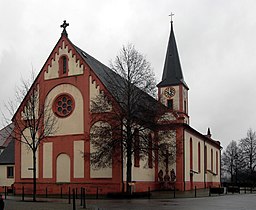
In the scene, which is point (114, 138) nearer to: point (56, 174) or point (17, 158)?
point (56, 174)

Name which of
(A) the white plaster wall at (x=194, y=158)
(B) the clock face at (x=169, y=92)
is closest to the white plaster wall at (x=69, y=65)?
(A) the white plaster wall at (x=194, y=158)

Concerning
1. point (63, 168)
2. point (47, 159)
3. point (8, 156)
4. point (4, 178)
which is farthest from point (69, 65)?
point (4, 178)

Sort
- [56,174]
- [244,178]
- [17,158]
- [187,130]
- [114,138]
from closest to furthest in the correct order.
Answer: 1. [114,138]
2. [56,174]
3. [17,158]
4. [187,130]
5. [244,178]

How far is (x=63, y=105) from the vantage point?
45.4 metres

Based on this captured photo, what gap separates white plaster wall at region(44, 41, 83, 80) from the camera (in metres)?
44.4

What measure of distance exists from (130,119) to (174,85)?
93.5 ft

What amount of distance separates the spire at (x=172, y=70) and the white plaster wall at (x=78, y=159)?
24726 mm

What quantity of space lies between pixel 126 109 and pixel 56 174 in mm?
11508

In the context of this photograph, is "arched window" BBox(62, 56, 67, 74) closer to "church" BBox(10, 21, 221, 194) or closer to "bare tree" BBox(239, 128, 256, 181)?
"church" BBox(10, 21, 221, 194)

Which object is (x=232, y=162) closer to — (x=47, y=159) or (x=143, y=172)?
(x=143, y=172)

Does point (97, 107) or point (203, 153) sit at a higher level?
point (97, 107)

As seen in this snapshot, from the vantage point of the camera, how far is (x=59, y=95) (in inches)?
1789

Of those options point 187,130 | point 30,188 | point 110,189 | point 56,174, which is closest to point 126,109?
point 110,189

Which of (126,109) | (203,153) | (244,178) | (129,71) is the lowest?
(244,178)
